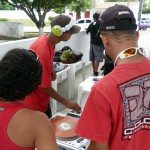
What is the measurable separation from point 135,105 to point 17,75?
1.61 ft

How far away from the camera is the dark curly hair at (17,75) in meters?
0.97

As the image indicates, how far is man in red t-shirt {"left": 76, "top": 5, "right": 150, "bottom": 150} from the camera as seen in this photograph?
0.96 metres

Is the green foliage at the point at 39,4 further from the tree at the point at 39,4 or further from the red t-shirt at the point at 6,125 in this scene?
the red t-shirt at the point at 6,125

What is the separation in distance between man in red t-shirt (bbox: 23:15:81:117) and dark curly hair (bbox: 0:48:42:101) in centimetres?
77

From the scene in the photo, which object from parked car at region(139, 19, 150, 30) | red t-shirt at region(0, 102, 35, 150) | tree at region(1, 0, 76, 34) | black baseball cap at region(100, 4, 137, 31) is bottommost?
parked car at region(139, 19, 150, 30)

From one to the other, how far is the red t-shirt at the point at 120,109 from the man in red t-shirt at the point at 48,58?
2.71 ft

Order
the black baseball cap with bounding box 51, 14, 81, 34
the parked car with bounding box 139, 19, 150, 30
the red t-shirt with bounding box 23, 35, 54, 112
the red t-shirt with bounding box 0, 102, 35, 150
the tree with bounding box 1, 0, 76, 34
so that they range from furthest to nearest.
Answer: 1. the parked car with bounding box 139, 19, 150, 30
2. the tree with bounding box 1, 0, 76, 34
3. the black baseball cap with bounding box 51, 14, 81, 34
4. the red t-shirt with bounding box 23, 35, 54, 112
5. the red t-shirt with bounding box 0, 102, 35, 150

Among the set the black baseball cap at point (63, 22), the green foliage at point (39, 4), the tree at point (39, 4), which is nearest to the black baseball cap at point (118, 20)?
the black baseball cap at point (63, 22)

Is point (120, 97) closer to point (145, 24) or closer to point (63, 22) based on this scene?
point (63, 22)

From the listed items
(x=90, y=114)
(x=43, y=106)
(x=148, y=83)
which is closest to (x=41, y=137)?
(x=90, y=114)

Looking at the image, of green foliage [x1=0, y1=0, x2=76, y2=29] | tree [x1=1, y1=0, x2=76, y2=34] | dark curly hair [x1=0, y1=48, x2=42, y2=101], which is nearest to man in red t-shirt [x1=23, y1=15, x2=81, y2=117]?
dark curly hair [x1=0, y1=48, x2=42, y2=101]

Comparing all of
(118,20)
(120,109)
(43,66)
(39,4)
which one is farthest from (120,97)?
(39,4)

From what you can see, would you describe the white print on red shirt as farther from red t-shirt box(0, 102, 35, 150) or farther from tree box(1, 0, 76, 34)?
tree box(1, 0, 76, 34)

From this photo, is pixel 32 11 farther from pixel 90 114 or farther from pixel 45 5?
pixel 90 114
